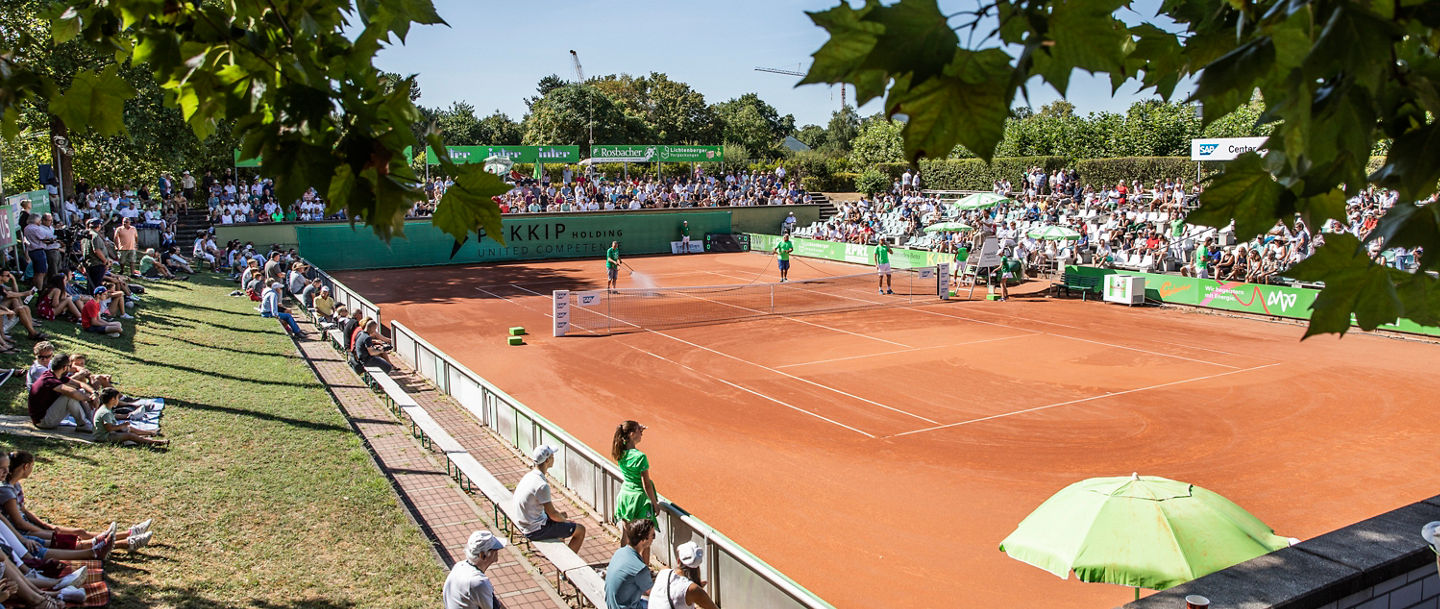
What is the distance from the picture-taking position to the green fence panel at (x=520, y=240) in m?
43.1

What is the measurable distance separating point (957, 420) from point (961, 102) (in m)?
15.2

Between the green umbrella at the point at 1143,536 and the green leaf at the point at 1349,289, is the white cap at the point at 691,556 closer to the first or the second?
the green umbrella at the point at 1143,536

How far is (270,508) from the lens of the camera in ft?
33.1

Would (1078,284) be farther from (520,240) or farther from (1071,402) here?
(520,240)

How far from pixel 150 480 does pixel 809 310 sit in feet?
70.8

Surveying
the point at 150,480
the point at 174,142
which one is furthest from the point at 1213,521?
the point at 174,142

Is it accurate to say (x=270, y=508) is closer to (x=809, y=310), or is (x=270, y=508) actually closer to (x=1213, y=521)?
(x=1213, y=521)

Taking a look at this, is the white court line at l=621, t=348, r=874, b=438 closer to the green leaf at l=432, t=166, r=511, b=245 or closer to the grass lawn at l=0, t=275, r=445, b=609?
the grass lawn at l=0, t=275, r=445, b=609

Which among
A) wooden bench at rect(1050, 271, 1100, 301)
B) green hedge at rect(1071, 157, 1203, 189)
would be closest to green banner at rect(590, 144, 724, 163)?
green hedge at rect(1071, 157, 1203, 189)

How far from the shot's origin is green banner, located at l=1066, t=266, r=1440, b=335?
2645cm

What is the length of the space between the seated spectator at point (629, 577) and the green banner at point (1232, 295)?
75.4 feet

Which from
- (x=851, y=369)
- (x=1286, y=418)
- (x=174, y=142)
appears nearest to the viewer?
(x=1286, y=418)

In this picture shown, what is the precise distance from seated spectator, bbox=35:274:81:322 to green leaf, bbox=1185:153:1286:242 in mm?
20306

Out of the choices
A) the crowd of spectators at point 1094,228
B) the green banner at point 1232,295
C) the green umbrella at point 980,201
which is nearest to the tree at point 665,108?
the crowd of spectators at point 1094,228
